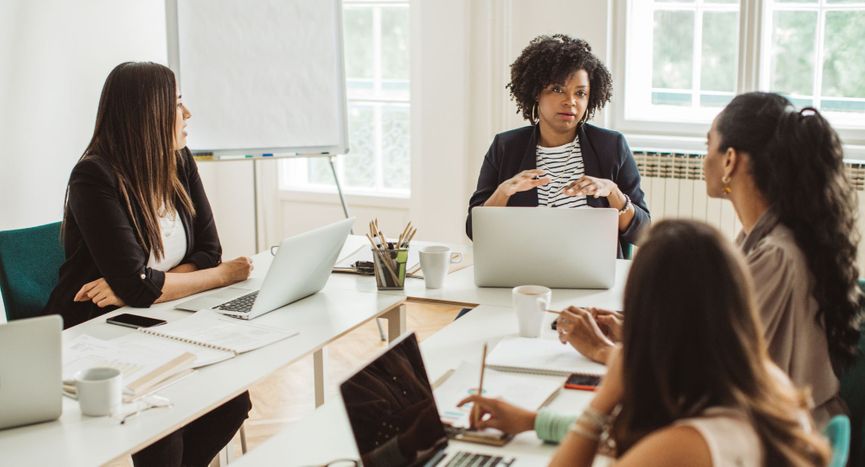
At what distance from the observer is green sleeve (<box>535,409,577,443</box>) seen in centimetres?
145

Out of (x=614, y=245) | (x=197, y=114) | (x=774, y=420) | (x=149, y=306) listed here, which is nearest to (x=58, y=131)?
(x=197, y=114)

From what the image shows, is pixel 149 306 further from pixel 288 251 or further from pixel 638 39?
pixel 638 39

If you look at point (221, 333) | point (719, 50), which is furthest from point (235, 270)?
point (719, 50)

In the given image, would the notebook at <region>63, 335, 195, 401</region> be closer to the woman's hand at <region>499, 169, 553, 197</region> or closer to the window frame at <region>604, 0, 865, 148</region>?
the woman's hand at <region>499, 169, 553, 197</region>

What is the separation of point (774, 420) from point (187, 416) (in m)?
1.03

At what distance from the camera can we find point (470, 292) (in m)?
2.41

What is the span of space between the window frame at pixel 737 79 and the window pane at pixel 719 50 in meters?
0.09

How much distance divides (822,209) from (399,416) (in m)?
0.83

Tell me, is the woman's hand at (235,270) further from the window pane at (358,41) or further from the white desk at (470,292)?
the window pane at (358,41)

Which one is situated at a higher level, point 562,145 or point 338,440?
point 562,145

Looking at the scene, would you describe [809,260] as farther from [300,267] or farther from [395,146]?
[395,146]

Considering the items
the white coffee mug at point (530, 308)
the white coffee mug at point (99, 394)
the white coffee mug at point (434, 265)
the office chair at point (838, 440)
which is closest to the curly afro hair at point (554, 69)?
the white coffee mug at point (434, 265)

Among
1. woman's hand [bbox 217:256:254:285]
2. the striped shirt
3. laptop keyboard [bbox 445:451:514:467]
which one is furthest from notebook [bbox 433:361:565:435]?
the striped shirt

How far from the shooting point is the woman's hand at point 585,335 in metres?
1.83
